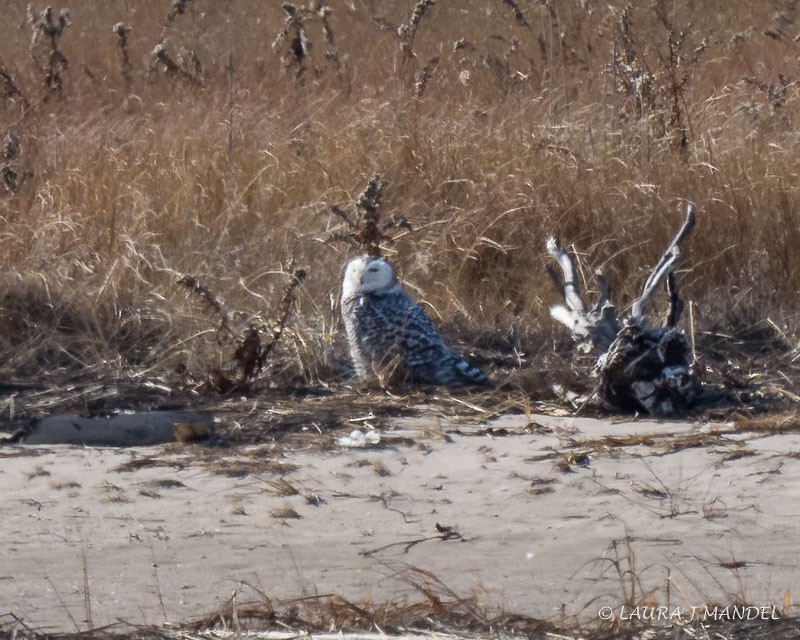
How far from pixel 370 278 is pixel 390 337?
0.24m

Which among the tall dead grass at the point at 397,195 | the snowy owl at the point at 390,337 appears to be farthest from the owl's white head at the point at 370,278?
the tall dead grass at the point at 397,195

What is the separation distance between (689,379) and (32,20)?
6227 millimetres

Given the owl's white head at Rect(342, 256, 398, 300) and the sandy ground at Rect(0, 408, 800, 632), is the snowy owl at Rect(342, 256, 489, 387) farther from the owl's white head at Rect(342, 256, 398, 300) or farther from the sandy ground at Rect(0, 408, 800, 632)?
the sandy ground at Rect(0, 408, 800, 632)

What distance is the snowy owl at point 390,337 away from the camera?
4.40 m

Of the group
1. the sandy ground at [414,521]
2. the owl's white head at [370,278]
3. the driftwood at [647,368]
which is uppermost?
the owl's white head at [370,278]

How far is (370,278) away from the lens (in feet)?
14.7

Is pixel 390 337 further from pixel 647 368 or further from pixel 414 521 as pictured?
pixel 414 521

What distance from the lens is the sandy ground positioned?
107 inches

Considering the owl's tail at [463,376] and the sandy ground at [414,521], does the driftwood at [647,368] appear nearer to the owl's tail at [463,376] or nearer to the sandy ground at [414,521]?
the sandy ground at [414,521]

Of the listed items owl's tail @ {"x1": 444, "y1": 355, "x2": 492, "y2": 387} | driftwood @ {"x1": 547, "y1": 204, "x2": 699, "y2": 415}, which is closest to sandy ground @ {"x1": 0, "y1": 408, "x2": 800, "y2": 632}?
driftwood @ {"x1": 547, "y1": 204, "x2": 699, "y2": 415}

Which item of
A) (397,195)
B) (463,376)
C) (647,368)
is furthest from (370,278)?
(397,195)

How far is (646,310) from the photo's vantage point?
5.16m

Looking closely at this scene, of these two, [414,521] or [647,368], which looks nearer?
[414,521]

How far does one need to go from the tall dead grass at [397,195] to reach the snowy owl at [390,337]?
0.88 feet
